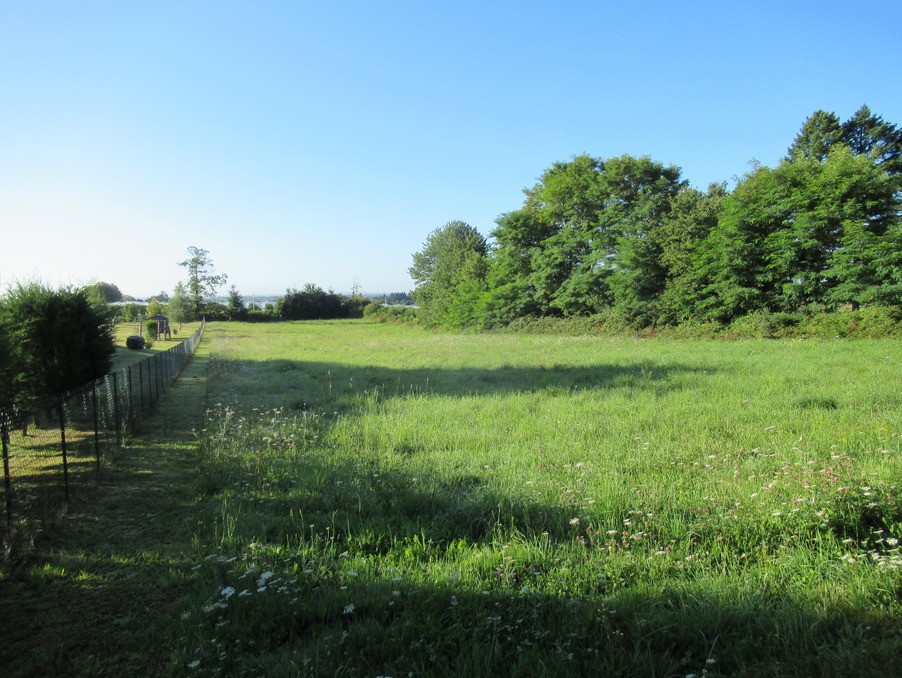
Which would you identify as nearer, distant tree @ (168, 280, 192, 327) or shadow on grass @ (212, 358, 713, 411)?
shadow on grass @ (212, 358, 713, 411)

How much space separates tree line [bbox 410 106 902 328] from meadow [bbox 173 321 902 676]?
713 inches

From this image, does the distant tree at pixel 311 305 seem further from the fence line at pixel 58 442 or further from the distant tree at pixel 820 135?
the fence line at pixel 58 442

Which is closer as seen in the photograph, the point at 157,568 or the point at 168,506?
the point at 157,568

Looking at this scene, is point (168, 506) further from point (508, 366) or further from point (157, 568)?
point (508, 366)

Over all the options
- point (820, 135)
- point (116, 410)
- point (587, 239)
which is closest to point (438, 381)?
point (116, 410)

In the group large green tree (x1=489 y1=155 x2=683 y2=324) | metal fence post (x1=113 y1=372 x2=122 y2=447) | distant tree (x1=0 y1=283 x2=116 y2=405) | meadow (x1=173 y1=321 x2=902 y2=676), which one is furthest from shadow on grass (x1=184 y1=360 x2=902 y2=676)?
large green tree (x1=489 y1=155 x2=683 y2=324)

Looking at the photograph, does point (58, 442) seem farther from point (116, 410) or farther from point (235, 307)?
point (235, 307)

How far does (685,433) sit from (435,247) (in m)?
68.0

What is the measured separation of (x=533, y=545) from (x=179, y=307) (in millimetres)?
67028

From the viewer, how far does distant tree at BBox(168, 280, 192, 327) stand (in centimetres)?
5650

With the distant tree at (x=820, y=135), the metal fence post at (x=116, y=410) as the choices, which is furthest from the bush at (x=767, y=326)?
the metal fence post at (x=116, y=410)

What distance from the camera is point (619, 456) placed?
5668 mm

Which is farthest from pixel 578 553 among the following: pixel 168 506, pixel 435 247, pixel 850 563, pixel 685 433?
pixel 435 247

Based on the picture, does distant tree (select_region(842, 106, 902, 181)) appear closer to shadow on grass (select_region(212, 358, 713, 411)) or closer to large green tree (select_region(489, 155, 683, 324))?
large green tree (select_region(489, 155, 683, 324))
